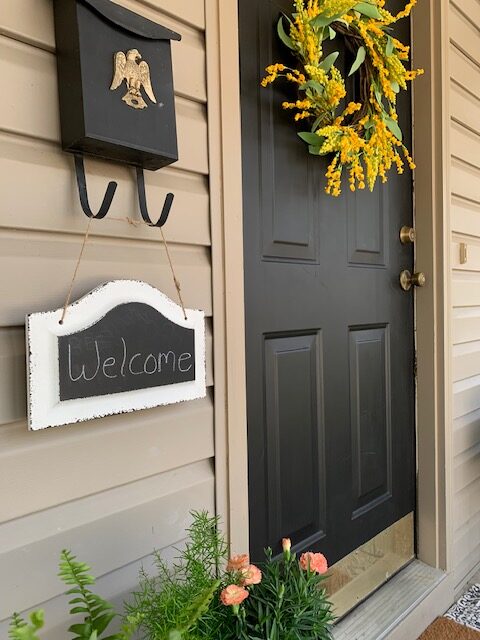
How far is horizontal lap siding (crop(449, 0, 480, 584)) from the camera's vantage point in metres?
1.66

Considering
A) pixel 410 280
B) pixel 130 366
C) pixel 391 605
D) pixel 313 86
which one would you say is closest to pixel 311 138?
pixel 313 86

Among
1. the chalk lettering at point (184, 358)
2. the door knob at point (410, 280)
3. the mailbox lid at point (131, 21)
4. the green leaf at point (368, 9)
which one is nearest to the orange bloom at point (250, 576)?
the chalk lettering at point (184, 358)

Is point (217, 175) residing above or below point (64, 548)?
above

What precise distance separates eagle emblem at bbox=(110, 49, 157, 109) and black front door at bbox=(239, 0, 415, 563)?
353mm

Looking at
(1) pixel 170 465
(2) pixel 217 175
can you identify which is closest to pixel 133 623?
(1) pixel 170 465

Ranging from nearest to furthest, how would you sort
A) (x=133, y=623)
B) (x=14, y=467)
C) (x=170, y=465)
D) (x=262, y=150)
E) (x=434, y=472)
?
(x=133, y=623) < (x=14, y=467) < (x=170, y=465) < (x=262, y=150) < (x=434, y=472)

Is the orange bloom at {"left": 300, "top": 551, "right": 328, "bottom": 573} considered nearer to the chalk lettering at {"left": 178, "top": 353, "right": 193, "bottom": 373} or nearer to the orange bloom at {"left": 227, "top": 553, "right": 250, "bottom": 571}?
the orange bloom at {"left": 227, "top": 553, "right": 250, "bottom": 571}

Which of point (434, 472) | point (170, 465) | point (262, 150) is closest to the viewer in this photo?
point (170, 465)

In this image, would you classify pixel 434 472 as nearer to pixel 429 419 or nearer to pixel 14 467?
pixel 429 419

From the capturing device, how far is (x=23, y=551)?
70cm

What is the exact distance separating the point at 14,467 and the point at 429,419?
4.40 ft

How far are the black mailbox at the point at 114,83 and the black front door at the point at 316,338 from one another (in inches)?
12.7

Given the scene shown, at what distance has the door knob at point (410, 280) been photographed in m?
1.59

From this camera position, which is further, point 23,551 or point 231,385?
point 231,385
